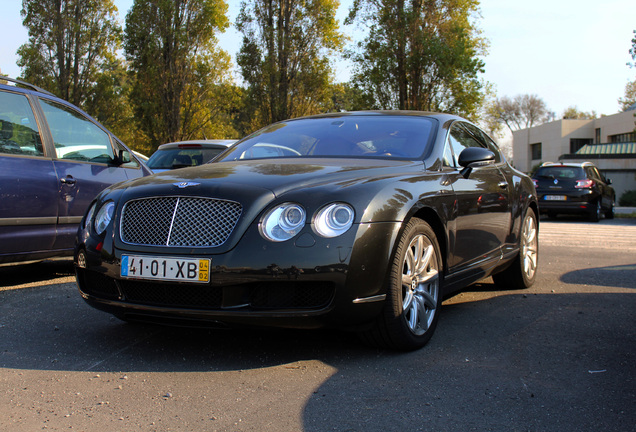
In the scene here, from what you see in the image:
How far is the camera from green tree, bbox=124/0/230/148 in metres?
28.1

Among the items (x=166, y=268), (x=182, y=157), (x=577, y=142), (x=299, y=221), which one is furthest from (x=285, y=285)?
(x=577, y=142)

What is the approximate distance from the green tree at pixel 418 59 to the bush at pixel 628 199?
1036 centimetres

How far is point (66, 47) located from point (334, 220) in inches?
1365

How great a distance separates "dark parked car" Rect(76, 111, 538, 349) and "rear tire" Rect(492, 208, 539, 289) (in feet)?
5.30

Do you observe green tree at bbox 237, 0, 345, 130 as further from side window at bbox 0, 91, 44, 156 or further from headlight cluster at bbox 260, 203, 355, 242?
headlight cluster at bbox 260, 203, 355, 242

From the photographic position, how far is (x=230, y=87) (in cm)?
3039

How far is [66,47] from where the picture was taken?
34.2m

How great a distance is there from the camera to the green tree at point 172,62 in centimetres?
2809

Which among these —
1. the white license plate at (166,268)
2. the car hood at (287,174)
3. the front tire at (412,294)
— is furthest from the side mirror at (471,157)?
the white license plate at (166,268)

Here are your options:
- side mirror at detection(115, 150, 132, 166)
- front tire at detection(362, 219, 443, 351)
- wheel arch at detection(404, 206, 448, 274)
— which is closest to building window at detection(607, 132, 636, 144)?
side mirror at detection(115, 150, 132, 166)

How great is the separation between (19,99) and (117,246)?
2.77m

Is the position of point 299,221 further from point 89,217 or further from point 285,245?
point 89,217

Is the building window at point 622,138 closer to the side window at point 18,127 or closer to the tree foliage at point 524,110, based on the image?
the tree foliage at point 524,110

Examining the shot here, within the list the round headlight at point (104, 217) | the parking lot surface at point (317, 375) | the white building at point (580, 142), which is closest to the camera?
the parking lot surface at point (317, 375)
